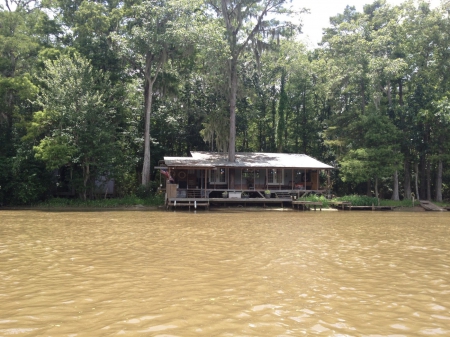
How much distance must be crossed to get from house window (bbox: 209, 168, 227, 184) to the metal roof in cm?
88

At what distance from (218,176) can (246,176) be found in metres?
2.22

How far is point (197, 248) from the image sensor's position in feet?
31.8

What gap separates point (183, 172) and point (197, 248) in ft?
61.8

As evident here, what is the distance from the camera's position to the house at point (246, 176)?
1054 inches

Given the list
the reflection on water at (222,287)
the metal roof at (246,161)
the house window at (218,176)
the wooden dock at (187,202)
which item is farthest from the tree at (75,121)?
the reflection on water at (222,287)

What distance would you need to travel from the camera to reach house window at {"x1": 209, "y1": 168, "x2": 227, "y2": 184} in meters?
28.6

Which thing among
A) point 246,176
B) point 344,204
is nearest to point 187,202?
point 246,176

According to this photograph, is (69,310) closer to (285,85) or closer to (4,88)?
(4,88)

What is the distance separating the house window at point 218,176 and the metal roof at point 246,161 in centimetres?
88

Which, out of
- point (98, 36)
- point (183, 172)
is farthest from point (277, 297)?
point (98, 36)

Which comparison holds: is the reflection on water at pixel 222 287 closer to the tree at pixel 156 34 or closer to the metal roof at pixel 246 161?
the metal roof at pixel 246 161

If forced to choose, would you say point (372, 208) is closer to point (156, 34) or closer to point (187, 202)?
point (187, 202)

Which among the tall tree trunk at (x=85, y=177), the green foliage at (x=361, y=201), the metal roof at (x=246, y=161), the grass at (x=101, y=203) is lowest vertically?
the grass at (x=101, y=203)

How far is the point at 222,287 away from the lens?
6070 millimetres
